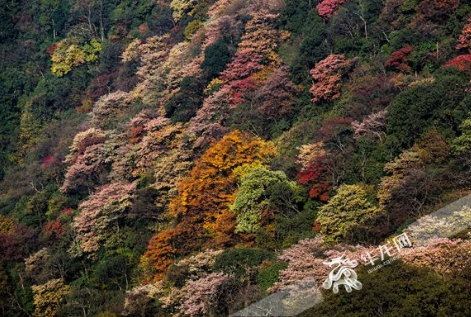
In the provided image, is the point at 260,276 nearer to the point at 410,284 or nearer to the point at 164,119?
the point at 410,284

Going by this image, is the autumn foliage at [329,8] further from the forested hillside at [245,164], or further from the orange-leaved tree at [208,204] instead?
the orange-leaved tree at [208,204]

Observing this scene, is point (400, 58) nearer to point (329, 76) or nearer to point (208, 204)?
point (329, 76)

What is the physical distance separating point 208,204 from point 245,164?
278cm

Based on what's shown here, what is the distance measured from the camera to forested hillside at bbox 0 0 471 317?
2180cm

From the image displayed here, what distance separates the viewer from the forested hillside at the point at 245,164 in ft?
71.5

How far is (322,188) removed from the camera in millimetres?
26219

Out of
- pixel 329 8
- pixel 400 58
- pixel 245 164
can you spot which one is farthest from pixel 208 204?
pixel 329 8

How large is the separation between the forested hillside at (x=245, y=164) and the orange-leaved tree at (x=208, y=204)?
0.34ft

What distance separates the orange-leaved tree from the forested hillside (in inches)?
4.0

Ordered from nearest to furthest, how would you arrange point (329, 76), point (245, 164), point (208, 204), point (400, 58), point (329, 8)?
point (208, 204)
point (245, 164)
point (400, 58)
point (329, 76)
point (329, 8)

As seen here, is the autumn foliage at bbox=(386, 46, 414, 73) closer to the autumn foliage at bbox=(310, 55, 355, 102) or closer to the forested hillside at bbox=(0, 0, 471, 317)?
the forested hillside at bbox=(0, 0, 471, 317)

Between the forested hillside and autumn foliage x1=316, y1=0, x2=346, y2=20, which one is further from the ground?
autumn foliage x1=316, y1=0, x2=346, y2=20

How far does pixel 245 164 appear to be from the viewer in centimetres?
2989

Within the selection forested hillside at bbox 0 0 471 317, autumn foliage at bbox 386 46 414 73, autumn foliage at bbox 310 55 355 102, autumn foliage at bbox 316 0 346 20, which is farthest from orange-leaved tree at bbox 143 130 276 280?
autumn foliage at bbox 316 0 346 20
